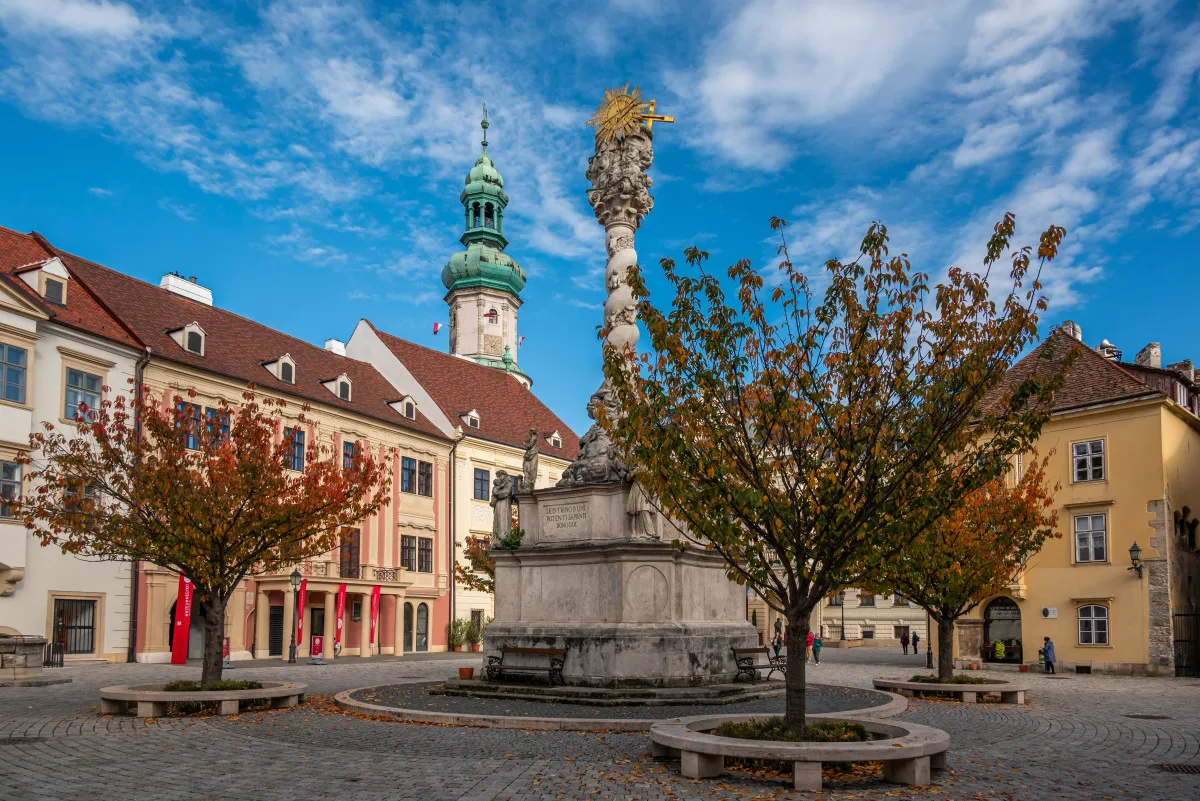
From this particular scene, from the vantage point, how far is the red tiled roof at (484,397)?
52031mm

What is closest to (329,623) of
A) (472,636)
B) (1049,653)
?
(472,636)

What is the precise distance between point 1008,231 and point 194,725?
12073mm

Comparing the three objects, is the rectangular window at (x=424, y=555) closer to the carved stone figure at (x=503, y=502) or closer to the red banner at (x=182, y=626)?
the red banner at (x=182, y=626)

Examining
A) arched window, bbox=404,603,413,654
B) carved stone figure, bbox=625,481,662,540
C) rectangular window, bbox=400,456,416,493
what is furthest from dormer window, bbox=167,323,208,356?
carved stone figure, bbox=625,481,662,540

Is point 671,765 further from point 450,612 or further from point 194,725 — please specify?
point 450,612

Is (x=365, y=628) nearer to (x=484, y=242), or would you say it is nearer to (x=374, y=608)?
(x=374, y=608)

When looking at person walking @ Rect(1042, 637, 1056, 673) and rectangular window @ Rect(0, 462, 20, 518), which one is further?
person walking @ Rect(1042, 637, 1056, 673)

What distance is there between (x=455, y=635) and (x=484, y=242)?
39.2 metres

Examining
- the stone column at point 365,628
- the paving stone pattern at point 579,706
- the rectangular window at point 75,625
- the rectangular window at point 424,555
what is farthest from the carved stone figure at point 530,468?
the rectangular window at point 424,555

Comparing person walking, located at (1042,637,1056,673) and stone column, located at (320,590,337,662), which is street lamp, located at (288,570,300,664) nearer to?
stone column, located at (320,590,337,662)

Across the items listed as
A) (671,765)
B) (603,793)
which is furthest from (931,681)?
(603,793)

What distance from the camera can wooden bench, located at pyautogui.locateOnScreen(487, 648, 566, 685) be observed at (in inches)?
682

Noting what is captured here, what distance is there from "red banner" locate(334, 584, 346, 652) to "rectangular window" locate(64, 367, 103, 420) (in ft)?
38.7

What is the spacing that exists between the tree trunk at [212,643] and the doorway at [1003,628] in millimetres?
27729
